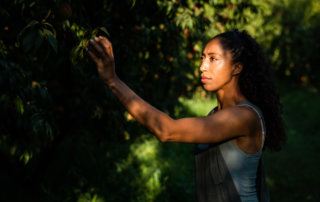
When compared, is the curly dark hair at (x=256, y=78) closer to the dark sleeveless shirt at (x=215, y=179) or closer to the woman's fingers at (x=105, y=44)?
the dark sleeveless shirt at (x=215, y=179)

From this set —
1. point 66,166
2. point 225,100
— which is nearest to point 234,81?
point 225,100

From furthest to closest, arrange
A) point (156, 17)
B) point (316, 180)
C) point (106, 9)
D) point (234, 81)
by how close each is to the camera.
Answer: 1. point (316, 180)
2. point (156, 17)
3. point (106, 9)
4. point (234, 81)

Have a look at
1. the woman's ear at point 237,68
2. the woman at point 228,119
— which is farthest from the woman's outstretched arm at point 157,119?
the woman's ear at point 237,68

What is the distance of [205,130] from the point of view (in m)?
1.24

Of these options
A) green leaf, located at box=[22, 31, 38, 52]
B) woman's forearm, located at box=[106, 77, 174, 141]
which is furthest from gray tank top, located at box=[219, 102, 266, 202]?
green leaf, located at box=[22, 31, 38, 52]

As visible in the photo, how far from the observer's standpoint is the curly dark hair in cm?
149

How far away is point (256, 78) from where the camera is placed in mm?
1532

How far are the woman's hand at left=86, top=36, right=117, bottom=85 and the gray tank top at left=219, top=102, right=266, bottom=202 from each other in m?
0.63

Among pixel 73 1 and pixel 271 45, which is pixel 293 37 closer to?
pixel 271 45

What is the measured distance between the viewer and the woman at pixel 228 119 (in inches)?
47.6

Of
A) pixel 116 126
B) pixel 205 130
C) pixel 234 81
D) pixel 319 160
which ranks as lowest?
pixel 319 160

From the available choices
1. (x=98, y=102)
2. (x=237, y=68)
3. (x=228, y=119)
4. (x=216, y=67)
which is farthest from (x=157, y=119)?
(x=98, y=102)

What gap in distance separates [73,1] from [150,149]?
3.15 meters

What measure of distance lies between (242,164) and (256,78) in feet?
1.49
